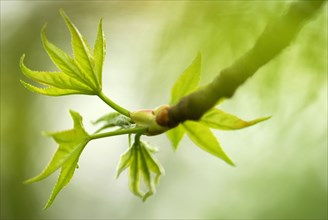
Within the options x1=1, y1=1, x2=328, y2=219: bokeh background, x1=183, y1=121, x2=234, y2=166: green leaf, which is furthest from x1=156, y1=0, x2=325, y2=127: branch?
x1=183, y1=121, x2=234, y2=166: green leaf

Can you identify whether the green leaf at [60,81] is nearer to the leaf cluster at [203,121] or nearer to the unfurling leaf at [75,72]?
the unfurling leaf at [75,72]

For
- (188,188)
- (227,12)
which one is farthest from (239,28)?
(188,188)

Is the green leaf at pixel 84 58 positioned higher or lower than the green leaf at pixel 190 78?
higher

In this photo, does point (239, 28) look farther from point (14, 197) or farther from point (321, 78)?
point (14, 197)

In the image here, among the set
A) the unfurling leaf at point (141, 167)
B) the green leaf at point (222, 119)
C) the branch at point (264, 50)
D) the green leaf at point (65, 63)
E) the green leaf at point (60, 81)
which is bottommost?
the unfurling leaf at point (141, 167)

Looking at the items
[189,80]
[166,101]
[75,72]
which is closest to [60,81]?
[75,72]

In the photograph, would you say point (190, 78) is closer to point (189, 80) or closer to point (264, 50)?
point (189, 80)

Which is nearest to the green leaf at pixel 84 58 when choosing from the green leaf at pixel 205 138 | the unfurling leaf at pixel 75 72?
the unfurling leaf at pixel 75 72
